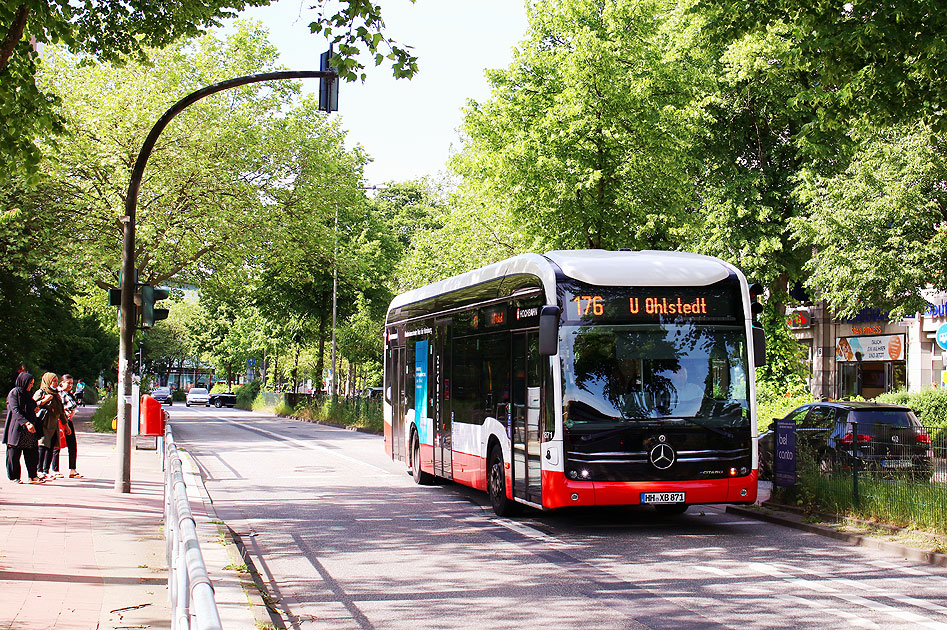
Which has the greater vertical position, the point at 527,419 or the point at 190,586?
the point at 527,419

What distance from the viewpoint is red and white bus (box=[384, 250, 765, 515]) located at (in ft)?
40.1

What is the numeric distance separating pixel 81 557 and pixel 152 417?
1502 centimetres

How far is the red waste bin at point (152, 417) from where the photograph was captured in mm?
23906

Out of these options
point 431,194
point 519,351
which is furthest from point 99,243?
point 431,194

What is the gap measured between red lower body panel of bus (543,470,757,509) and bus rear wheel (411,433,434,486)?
6.73 m

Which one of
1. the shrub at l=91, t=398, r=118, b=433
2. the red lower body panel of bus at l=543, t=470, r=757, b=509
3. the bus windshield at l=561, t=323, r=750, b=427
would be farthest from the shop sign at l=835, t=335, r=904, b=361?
the red lower body panel of bus at l=543, t=470, r=757, b=509

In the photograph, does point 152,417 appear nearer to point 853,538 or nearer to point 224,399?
point 853,538

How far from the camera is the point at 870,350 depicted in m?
41.6

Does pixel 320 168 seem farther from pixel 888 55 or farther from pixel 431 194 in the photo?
pixel 431 194

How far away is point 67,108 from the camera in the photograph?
32.6 metres

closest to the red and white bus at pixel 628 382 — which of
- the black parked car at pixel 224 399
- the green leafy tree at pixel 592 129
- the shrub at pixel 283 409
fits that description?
the green leafy tree at pixel 592 129

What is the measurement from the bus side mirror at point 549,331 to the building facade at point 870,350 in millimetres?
24416

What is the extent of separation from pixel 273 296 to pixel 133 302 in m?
35.7

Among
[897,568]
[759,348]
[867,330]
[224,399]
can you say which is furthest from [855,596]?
[224,399]
